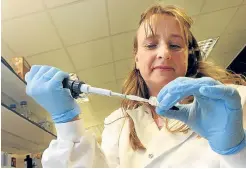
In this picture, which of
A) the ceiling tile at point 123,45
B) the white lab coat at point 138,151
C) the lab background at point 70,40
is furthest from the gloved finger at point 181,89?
the ceiling tile at point 123,45

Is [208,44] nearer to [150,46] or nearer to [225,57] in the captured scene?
[225,57]

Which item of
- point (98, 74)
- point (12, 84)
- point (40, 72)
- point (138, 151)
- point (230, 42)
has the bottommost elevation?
point (138, 151)

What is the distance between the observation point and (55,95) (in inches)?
39.5

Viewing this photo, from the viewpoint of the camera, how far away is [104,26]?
319cm

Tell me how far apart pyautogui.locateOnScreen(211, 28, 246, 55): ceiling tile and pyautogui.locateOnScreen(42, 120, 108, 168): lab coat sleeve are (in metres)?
3.50

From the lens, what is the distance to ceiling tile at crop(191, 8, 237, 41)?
353 cm

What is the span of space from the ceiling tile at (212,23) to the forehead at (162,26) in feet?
7.68

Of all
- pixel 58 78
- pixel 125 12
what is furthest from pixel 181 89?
pixel 125 12

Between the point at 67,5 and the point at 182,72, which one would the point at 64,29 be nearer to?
the point at 67,5

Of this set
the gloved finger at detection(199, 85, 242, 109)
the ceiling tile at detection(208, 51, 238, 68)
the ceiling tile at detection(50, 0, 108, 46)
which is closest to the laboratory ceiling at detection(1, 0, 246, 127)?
the ceiling tile at detection(50, 0, 108, 46)

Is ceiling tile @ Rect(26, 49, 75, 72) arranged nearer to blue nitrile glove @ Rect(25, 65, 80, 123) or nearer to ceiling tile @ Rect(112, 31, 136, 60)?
ceiling tile @ Rect(112, 31, 136, 60)

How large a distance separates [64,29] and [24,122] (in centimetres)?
109

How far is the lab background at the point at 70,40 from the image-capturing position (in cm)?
274

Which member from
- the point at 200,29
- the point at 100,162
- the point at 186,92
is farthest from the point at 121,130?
the point at 200,29
